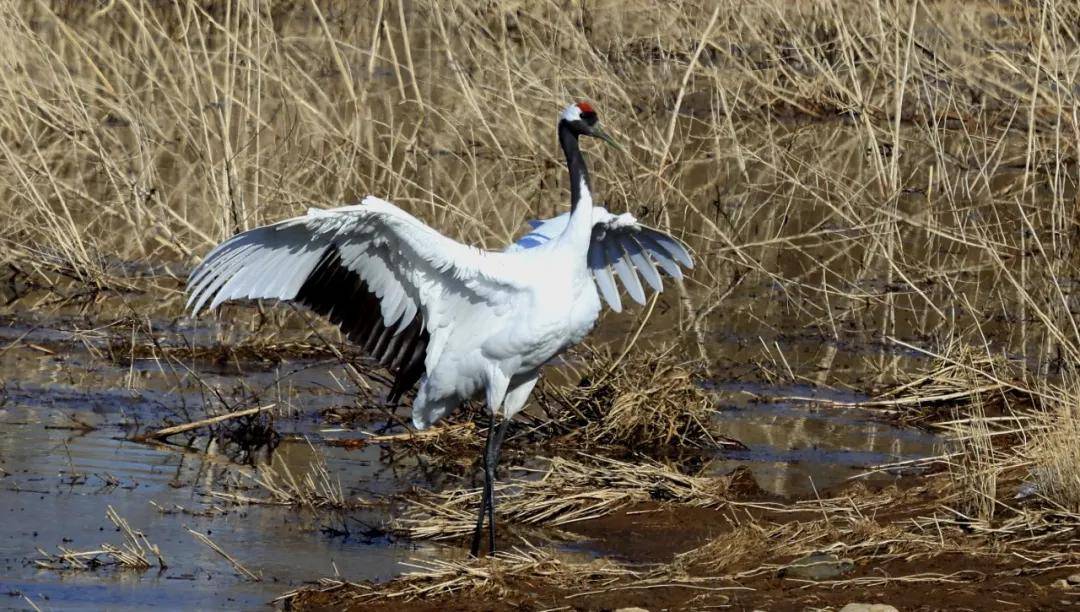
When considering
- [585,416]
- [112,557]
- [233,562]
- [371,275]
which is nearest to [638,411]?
[585,416]

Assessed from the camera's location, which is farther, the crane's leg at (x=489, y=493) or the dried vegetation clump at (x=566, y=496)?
the dried vegetation clump at (x=566, y=496)

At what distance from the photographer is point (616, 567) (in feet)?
18.3

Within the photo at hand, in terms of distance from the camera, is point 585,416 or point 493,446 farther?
point 585,416

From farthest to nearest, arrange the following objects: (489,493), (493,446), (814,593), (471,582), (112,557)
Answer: (493,446), (489,493), (112,557), (471,582), (814,593)

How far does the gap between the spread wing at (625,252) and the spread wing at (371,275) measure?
0.66 meters

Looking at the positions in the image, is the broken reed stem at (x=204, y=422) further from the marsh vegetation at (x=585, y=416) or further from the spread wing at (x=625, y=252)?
the spread wing at (x=625, y=252)

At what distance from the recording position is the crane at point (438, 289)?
6.15m

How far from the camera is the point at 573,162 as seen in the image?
6.89 meters

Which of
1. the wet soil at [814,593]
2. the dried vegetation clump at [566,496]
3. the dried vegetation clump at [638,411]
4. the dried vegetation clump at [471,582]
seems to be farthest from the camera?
the dried vegetation clump at [638,411]

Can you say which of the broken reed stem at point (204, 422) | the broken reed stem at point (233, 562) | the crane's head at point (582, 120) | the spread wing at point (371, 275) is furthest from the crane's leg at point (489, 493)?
the crane's head at point (582, 120)

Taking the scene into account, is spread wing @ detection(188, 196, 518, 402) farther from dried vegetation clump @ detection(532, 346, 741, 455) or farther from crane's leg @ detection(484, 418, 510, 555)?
dried vegetation clump @ detection(532, 346, 741, 455)

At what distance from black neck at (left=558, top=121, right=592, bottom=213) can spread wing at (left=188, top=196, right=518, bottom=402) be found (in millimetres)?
432

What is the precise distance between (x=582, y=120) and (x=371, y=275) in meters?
1.23

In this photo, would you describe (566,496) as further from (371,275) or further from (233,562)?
(233,562)
